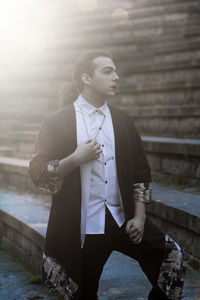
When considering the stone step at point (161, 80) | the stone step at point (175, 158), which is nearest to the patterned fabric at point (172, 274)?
the stone step at point (175, 158)

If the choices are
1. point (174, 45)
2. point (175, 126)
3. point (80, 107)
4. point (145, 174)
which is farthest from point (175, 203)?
point (174, 45)

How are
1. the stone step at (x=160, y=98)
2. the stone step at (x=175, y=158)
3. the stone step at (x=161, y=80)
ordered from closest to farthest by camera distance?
→ the stone step at (x=175, y=158) → the stone step at (x=160, y=98) → the stone step at (x=161, y=80)

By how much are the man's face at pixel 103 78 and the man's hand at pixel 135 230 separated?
66cm

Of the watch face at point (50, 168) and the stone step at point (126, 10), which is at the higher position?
the stone step at point (126, 10)

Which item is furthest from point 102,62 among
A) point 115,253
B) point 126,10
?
point 126,10

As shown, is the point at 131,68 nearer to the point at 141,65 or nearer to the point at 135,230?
the point at 141,65

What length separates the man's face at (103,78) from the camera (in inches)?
83.1

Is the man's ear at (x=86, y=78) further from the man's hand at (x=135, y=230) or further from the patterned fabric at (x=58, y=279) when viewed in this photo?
the patterned fabric at (x=58, y=279)

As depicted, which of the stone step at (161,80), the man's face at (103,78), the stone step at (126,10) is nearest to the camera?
the man's face at (103,78)

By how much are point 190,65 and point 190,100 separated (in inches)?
26.8

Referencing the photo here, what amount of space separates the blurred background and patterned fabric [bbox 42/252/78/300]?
3.35ft

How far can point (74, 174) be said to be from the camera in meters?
2.05

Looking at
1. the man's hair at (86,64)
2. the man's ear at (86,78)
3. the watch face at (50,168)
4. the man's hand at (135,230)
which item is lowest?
the man's hand at (135,230)

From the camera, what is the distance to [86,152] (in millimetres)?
1981
